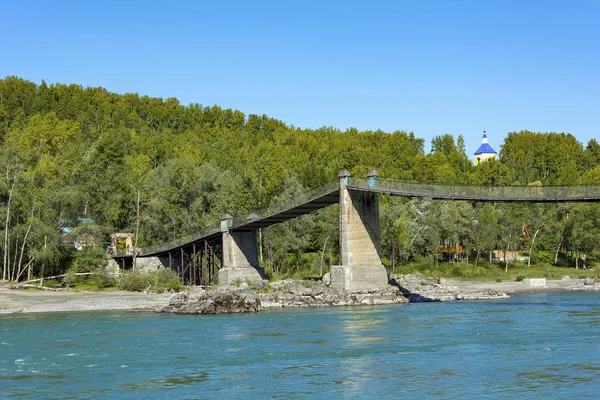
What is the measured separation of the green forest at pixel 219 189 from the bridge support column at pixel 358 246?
20.9 meters

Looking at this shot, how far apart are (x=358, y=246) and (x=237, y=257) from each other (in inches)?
533

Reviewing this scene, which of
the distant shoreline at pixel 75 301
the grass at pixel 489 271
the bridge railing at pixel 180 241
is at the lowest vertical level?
the distant shoreline at pixel 75 301

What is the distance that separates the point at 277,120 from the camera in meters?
131

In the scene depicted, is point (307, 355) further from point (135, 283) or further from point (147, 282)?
point (135, 283)

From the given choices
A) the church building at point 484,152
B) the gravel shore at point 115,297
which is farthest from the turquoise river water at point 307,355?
the church building at point 484,152

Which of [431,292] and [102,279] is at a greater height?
[102,279]

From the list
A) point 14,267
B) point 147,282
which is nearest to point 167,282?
point 147,282

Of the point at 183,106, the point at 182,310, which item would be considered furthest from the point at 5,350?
the point at 183,106

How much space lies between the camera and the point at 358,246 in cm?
4981

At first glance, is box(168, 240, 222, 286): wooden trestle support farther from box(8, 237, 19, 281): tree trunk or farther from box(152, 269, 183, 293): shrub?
box(8, 237, 19, 281): tree trunk

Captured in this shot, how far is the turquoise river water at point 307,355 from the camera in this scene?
21859 millimetres

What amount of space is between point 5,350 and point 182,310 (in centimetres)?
1500

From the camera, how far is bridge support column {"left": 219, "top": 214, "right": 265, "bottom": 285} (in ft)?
195

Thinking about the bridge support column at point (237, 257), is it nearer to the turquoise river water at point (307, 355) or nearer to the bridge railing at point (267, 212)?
the bridge railing at point (267, 212)
